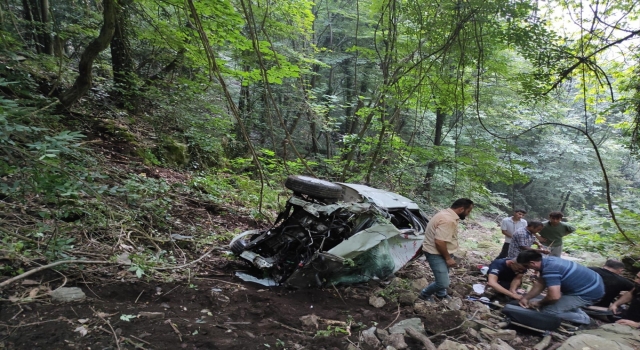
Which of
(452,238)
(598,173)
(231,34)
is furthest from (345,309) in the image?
(598,173)

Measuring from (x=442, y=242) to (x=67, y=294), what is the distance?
156 inches

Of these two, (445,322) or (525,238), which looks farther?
(525,238)

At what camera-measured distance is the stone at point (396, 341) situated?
9.87 ft

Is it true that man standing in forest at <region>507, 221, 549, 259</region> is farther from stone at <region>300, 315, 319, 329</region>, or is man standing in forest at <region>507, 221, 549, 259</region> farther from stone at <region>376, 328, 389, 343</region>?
stone at <region>300, 315, 319, 329</region>

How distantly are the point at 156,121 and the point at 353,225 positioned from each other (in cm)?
676

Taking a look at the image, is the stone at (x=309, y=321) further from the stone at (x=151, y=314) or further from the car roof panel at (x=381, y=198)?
the car roof panel at (x=381, y=198)

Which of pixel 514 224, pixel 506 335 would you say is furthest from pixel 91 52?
pixel 514 224

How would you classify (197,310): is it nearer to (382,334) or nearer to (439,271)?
(382,334)

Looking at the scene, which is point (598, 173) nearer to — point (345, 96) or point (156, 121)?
point (345, 96)

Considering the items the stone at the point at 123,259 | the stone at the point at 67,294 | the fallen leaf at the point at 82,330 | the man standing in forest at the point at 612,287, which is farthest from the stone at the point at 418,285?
the stone at the point at 67,294

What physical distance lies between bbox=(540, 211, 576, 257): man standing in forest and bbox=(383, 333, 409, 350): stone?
4.28 meters

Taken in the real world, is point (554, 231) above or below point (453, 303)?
above

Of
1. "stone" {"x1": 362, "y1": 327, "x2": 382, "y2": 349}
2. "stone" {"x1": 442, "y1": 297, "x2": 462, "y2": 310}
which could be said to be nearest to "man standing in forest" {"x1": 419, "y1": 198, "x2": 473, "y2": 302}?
"stone" {"x1": 442, "y1": 297, "x2": 462, "y2": 310}

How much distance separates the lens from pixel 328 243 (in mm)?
4262
